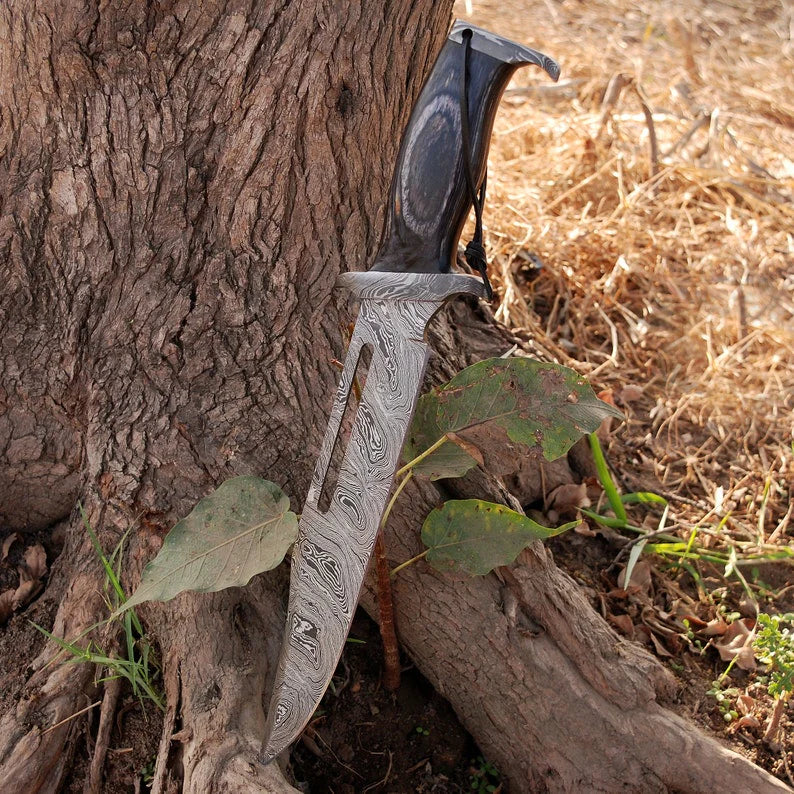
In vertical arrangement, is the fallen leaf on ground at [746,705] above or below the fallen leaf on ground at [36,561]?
above

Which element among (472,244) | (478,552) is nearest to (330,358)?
(472,244)

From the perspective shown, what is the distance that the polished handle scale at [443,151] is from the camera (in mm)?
1553

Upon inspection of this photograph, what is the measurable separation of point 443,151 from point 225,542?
89 cm

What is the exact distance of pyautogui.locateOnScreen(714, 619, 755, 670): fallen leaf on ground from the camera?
6.84 feet

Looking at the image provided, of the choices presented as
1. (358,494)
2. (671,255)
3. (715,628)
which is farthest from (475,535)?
(671,255)

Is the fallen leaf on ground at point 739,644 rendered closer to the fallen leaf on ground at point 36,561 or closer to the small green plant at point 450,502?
the small green plant at point 450,502

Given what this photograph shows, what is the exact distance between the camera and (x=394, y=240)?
1.67 m

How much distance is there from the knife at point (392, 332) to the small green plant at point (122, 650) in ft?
1.23

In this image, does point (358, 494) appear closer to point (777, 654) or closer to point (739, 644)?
point (777, 654)

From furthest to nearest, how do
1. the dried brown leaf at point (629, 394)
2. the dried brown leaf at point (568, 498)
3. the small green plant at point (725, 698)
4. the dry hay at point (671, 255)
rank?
1. the dried brown leaf at point (629, 394)
2. the dry hay at point (671, 255)
3. the dried brown leaf at point (568, 498)
4. the small green plant at point (725, 698)

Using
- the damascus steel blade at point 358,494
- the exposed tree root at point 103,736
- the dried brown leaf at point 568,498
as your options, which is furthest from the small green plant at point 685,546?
the exposed tree root at point 103,736

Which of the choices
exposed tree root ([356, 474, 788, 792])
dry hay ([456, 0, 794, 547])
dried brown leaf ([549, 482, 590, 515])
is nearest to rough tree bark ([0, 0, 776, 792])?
exposed tree root ([356, 474, 788, 792])

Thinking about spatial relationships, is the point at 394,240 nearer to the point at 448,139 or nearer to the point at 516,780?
the point at 448,139

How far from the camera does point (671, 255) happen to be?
3465mm
